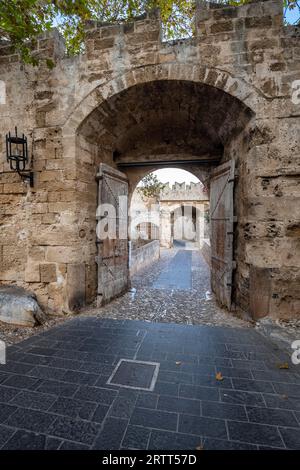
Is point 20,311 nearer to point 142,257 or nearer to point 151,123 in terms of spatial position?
point 151,123

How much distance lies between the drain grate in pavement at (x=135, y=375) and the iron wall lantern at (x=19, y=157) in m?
2.96

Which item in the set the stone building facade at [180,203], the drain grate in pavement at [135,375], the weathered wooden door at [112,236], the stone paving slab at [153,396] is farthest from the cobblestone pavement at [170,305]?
the stone building facade at [180,203]

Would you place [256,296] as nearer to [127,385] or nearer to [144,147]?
[127,385]

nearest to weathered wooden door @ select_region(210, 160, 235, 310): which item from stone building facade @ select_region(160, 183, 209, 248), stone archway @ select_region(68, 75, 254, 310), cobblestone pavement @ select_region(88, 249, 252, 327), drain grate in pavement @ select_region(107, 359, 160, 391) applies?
cobblestone pavement @ select_region(88, 249, 252, 327)

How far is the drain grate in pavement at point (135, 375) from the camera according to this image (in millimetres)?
1936

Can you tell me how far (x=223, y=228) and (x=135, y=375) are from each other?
2.69 metres

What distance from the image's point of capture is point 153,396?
1799 millimetres

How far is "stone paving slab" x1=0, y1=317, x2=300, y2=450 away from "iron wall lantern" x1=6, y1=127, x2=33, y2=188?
2378 millimetres

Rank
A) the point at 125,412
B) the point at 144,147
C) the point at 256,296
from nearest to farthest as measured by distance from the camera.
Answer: the point at 125,412, the point at 256,296, the point at 144,147

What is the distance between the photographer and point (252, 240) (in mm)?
3098

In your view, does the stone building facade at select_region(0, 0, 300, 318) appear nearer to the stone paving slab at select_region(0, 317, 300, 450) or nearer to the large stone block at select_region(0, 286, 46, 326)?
the large stone block at select_region(0, 286, 46, 326)

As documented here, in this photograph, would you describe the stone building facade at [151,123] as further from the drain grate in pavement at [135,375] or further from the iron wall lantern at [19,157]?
the drain grate in pavement at [135,375]

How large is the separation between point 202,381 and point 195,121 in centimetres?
393

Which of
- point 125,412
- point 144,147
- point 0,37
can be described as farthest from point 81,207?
point 0,37
